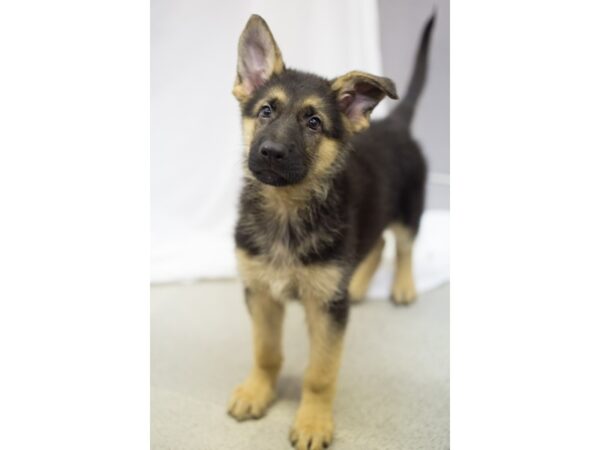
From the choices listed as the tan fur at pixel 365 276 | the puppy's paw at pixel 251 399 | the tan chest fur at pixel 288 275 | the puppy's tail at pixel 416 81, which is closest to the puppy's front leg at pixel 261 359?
the puppy's paw at pixel 251 399

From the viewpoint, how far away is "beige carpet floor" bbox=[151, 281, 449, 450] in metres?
2.15

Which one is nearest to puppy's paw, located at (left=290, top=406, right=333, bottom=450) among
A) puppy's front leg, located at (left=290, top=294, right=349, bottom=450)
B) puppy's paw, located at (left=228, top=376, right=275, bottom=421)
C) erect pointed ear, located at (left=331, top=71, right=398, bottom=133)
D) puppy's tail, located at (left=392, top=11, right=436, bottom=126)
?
puppy's front leg, located at (left=290, top=294, right=349, bottom=450)

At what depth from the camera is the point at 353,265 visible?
2373 mm

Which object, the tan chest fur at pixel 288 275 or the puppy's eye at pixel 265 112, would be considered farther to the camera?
the tan chest fur at pixel 288 275

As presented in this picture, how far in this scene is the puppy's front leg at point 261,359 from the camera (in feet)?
7.63

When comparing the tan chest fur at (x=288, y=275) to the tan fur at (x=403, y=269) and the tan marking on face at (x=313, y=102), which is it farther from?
the tan fur at (x=403, y=269)

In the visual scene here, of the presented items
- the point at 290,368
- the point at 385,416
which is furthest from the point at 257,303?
the point at 385,416

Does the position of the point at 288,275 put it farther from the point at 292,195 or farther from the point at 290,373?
the point at 290,373

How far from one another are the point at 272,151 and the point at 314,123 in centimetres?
28

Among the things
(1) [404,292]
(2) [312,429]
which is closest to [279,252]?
(2) [312,429]

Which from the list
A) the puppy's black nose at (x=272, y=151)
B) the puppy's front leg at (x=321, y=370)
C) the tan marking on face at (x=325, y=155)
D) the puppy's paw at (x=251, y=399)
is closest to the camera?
Answer: the puppy's black nose at (x=272, y=151)

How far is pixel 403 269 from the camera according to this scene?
3271 millimetres
